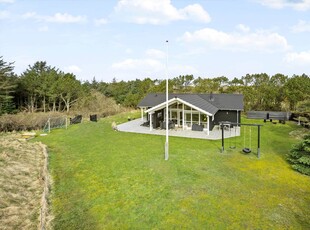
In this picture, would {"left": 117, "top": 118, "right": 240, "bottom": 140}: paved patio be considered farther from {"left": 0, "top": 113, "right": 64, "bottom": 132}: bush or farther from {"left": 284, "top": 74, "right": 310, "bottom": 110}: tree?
{"left": 284, "top": 74, "right": 310, "bottom": 110}: tree

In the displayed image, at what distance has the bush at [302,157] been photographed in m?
11.0

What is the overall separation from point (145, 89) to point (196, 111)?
87.1ft

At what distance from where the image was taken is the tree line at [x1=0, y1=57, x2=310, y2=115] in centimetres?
2911

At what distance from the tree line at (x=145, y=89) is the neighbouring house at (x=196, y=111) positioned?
9.73m

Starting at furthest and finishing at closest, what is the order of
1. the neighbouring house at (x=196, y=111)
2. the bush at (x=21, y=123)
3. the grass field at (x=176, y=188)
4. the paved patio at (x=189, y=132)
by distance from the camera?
the bush at (x=21, y=123) < the neighbouring house at (x=196, y=111) < the paved patio at (x=189, y=132) < the grass field at (x=176, y=188)

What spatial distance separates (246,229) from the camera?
674 cm

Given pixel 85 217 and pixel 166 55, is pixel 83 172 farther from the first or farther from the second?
pixel 166 55

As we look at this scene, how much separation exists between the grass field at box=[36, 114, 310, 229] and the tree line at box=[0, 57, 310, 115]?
56.5ft

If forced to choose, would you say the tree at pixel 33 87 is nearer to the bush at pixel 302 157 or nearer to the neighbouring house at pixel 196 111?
the neighbouring house at pixel 196 111

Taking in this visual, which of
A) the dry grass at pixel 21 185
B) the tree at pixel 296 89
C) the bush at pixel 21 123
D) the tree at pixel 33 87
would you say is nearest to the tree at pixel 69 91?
the tree at pixel 33 87

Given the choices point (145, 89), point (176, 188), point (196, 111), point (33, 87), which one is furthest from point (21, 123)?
point (145, 89)

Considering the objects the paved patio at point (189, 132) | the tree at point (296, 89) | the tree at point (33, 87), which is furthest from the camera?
the tree at point (33, 87)

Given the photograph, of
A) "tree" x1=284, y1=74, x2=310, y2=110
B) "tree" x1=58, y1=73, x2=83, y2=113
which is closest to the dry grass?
"tree" x1=58, y1=73, x2=83, y2=113

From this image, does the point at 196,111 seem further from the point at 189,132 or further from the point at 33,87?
the point at 33,87
